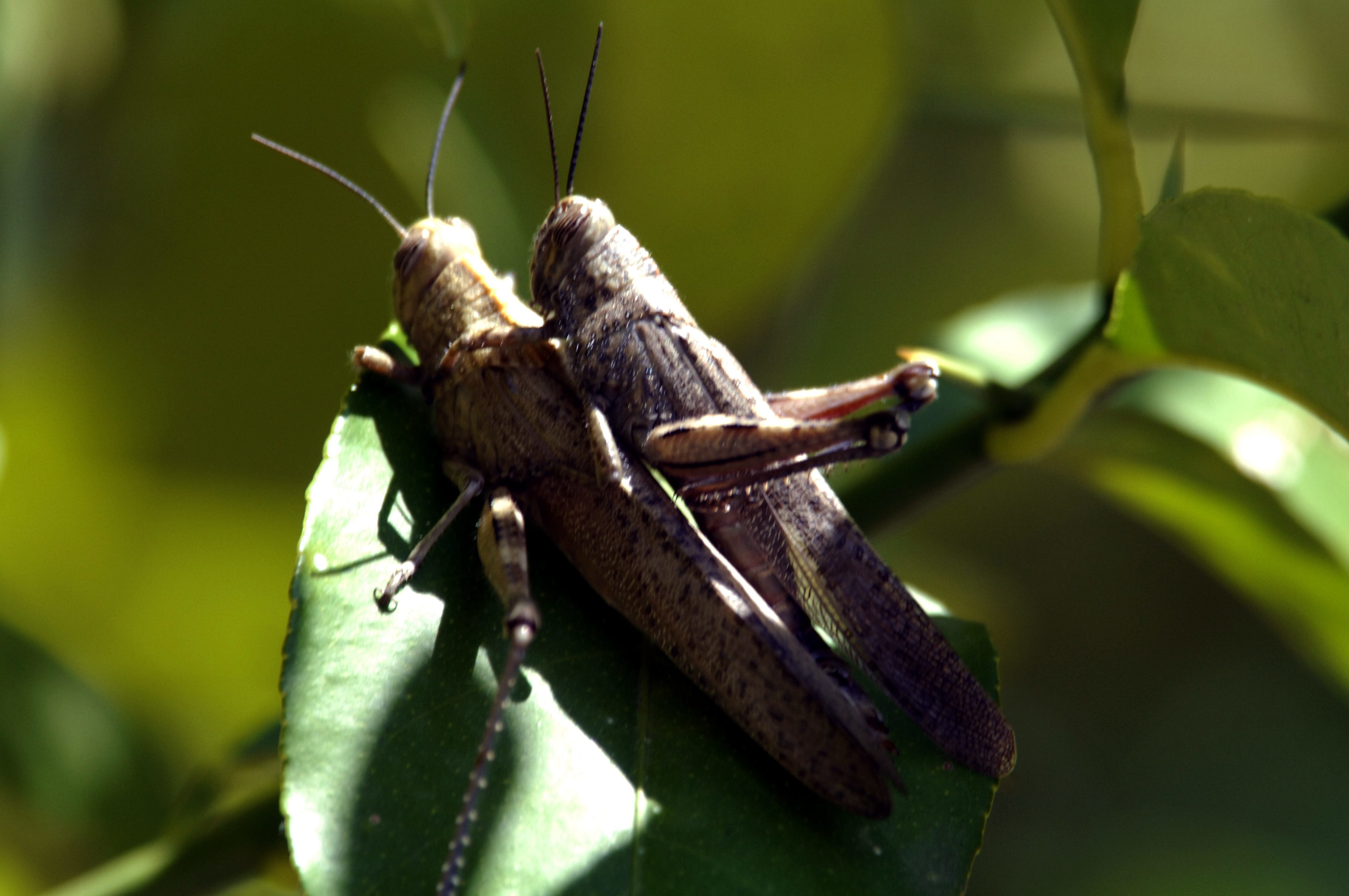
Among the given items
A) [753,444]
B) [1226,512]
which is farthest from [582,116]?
[1226,512]

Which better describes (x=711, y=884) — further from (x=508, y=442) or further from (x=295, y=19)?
(x=295, y=19)

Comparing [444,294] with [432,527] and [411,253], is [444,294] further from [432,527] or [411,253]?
[432,527]

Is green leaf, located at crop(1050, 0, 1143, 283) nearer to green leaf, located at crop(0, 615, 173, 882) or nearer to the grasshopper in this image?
the grasshopper

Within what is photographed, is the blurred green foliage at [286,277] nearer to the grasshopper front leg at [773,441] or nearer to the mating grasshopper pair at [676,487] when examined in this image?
the grasshopper front leg at [773,441]

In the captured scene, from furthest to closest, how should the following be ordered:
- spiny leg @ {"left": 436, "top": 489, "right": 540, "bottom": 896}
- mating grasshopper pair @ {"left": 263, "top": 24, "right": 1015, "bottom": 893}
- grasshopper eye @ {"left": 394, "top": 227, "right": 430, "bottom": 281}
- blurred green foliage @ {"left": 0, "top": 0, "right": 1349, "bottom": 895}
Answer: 1. blurred green foliage @ {"left": 0, "top": 0, "right": 1349, "bottom": 895}
2. grasshopper eye @ {"left": 394, "top": 227, "right": 430, "bottom": 281}
3. mating grasshopper pair @ {"left": 263, "top": 24, "right": 1015, "bottom": 893}
4. spiny leg @ {"left": 436, "top": 489, "right": 540, "bottom": 896}

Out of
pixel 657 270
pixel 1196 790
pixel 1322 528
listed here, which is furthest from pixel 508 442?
pixel 1196 790

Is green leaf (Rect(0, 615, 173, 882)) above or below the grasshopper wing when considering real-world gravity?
below

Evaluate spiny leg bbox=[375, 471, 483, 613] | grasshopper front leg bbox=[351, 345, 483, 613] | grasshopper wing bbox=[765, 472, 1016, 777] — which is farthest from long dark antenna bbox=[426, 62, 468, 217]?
grasshopper wing bbox=[765, 472, 1016, 777]
